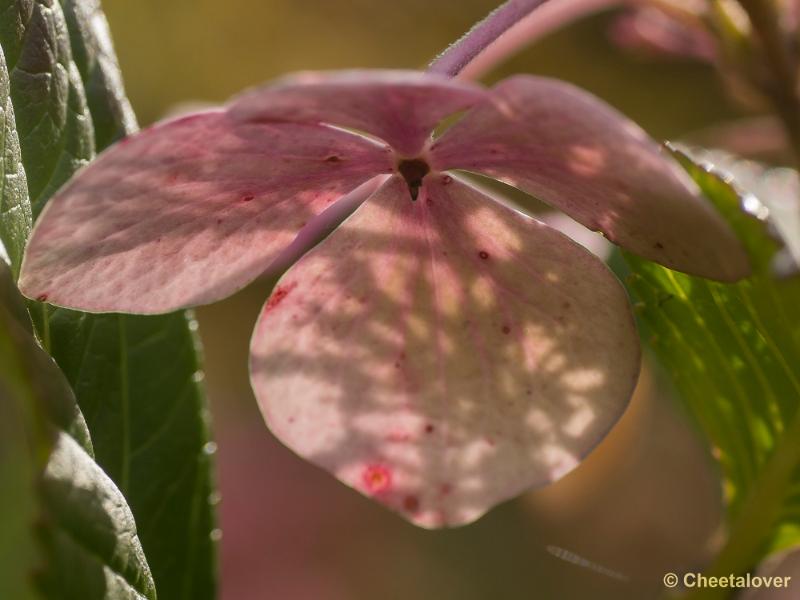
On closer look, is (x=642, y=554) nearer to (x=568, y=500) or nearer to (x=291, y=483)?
(x=568, y=500)

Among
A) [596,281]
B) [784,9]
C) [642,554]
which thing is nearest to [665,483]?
[642,554]

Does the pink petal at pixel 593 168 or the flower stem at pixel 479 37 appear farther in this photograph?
the flower stem at pixel 479 37

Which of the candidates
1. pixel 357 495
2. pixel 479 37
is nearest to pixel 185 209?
pixel 479 37

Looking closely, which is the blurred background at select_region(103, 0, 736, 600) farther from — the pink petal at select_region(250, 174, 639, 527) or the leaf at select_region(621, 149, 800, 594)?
the pink petal at select_region(250, 174, 639, 527)

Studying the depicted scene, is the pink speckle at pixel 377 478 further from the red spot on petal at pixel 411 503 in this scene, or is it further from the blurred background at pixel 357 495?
the blurred background at pixel 357 495

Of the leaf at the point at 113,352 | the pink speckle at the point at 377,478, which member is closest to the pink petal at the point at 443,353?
the pink speckle at the point at 377,478
